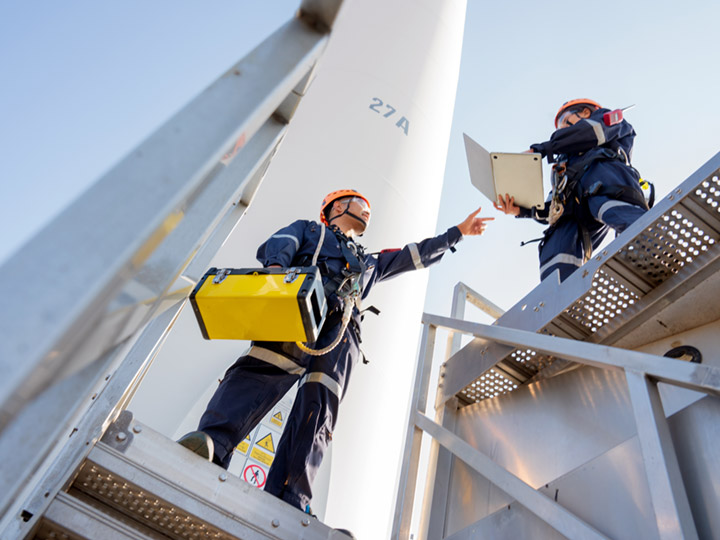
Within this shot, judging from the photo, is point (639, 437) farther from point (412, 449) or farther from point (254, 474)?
point (254, 474)

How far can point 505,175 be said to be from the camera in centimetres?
430

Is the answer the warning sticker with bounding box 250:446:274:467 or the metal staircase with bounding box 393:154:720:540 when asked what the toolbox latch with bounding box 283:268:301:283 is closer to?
the metal staircase with bounding box 393:154:720:540

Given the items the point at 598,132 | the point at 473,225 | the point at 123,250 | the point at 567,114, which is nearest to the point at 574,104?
the point at 567,114

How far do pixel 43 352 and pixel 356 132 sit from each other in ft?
19.3

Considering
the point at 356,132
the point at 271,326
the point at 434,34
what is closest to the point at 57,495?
the point at 271,326

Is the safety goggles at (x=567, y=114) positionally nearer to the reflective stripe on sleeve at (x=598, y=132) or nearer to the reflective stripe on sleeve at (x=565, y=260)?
the reflective stripe on sleeve at (x=598, y=132)

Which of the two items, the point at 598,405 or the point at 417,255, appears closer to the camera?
the point at 598,405

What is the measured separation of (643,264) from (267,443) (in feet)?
8.05

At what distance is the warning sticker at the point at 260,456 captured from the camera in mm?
3812

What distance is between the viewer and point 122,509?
7.29 ft

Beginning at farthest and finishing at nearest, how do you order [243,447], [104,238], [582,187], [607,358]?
[582,187] → [243,447] → [607,358] → [104,238]

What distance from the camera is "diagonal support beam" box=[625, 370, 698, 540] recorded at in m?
2.01

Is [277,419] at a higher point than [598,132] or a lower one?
lower

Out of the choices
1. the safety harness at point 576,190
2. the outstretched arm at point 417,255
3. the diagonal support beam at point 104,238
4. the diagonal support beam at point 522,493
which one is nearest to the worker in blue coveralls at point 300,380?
the outstretched arm at point 417,255
